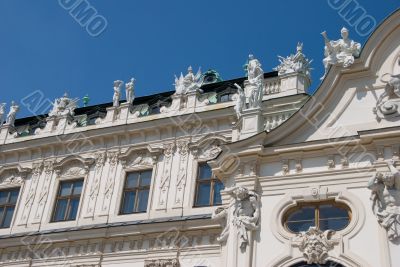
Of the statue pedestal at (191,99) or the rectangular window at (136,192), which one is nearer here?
the rectangular window at (136,192)

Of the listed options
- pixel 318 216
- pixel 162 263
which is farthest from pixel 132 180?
pixel 318 216

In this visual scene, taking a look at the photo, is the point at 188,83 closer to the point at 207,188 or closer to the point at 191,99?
the point at 191,99

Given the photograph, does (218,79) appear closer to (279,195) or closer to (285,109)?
(285,109)

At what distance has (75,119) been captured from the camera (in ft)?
92.7

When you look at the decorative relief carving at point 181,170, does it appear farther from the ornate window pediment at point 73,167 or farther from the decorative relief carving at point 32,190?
the decorative relief carving at point 32,190

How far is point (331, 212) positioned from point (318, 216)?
1.20 feet

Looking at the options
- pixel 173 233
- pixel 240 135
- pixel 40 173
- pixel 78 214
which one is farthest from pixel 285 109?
pixel 40 173

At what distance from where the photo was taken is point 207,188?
2323 cm

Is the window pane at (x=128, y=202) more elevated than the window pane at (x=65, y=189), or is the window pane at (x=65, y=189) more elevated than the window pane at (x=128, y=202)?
the window pane at (x=65, y=189)

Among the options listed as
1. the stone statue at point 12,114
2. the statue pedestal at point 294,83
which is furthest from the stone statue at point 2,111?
the statue pedestal at point 294,83

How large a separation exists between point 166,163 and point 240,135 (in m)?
5.68

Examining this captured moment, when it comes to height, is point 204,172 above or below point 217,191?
above

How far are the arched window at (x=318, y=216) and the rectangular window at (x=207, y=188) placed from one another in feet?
18.4

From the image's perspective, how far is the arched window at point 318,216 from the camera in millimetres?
16641
